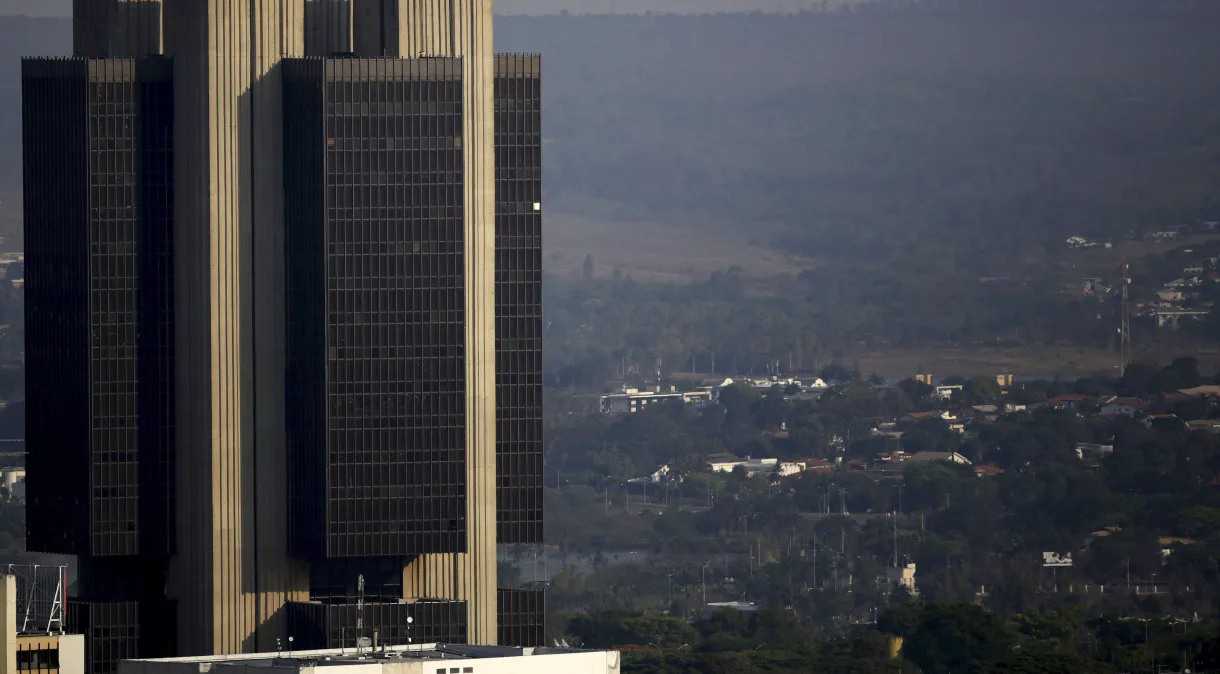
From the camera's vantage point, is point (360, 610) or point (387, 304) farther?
point (387, 304)

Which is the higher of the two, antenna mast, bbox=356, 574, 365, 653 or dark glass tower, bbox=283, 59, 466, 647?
dark glass tower, bbox=283, 59, 466, 647

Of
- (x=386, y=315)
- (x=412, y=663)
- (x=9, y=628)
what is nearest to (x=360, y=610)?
(x=386, y=315)

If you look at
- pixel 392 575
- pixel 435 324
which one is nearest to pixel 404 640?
pixel 392 575

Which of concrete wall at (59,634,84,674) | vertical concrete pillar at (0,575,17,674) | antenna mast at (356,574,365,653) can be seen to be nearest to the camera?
vertical concrete pillar at (0,575,17,674)

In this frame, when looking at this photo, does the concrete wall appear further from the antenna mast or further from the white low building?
the antenna mast

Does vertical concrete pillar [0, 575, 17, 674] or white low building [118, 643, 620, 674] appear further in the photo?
vertical concrete pillar [0, 575, 17, 674]

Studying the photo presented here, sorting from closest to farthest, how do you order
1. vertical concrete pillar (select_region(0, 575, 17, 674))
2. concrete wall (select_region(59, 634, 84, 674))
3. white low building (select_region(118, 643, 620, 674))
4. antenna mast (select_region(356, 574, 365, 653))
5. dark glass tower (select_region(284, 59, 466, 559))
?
white low building (select_region(118, 643, 620, 674)) < vertical concrete pillar (select_region(0, 575, 17, 674)) < concrete wall (select_region(59, 634, 84, 674)) < antenna mast (select_region(356, 574, 365, 653)) < dark glass tower (select_region(284, 59, 466, 559))

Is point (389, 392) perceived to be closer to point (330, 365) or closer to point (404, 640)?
point (330, 365)

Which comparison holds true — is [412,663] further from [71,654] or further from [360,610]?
[360,610]

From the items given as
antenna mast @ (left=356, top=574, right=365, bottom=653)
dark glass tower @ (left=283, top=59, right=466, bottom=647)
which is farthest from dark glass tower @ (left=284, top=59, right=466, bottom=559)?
antenna mast @ (left=356, top=574, right=365, bottom=653)
